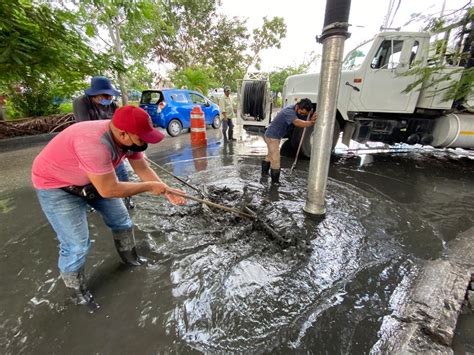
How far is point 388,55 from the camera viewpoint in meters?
5.24

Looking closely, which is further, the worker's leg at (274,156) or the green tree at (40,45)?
the worker's leg at (274,156)

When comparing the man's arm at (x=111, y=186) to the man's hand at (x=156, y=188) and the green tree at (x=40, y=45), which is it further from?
the green tree at (x=40, y=45)

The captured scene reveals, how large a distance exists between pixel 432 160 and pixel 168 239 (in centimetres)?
686

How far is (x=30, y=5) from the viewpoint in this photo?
7.66 ft

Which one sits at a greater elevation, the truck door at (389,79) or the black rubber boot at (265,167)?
the truck door at (389,79)

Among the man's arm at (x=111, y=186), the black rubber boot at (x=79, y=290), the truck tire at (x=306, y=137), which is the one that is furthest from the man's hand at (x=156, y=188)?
the truck tire at (x=306, y=137)

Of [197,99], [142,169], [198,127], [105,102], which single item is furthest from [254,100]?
[142,169]

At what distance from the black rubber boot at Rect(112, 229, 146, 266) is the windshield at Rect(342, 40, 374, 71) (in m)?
5.76

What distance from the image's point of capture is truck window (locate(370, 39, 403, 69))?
16.9 ft

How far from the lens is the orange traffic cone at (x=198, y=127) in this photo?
762 cm

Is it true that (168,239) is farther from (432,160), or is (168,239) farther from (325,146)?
(432,160)

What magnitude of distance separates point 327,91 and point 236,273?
219 cm

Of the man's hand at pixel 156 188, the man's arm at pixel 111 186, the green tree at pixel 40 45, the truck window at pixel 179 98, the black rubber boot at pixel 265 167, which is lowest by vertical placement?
the black rubber boot at pixel 265 167

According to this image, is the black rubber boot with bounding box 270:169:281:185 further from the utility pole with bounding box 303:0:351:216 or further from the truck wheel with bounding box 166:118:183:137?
the truck wheel with bounding box 166:118:183:137
